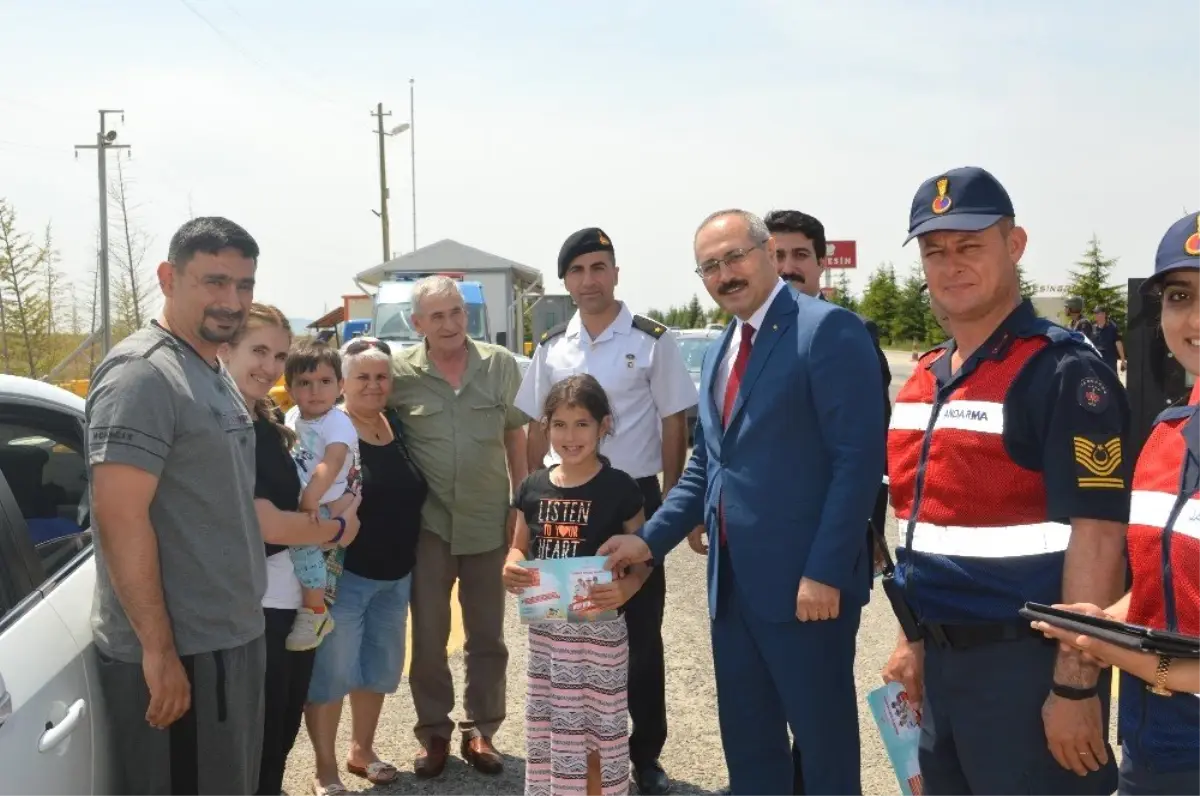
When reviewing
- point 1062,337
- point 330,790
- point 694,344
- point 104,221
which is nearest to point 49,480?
point 330,790

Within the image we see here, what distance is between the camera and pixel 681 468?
433 centimetres

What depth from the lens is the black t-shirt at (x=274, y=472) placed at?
3.36 metres

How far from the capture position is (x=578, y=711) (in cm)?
369

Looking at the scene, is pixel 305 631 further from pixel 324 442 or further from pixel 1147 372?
pixel 1147 372

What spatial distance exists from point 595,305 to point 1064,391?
228 cm

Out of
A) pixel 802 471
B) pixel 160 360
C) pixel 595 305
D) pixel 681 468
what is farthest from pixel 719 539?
pixel 160 360

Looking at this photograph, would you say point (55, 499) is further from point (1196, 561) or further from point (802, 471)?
point (1196, 561)

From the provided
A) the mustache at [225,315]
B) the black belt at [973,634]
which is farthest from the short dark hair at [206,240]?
the black belt at [973,634]

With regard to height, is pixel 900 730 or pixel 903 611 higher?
pixel 903 611

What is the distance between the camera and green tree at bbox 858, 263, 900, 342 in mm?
57812

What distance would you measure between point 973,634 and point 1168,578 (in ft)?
2.04

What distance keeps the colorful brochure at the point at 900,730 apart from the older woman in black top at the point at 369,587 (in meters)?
2.05

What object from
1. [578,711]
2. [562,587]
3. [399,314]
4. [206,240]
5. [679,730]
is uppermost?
[206,240]

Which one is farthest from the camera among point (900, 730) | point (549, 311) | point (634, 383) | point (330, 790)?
point (549, 311)
